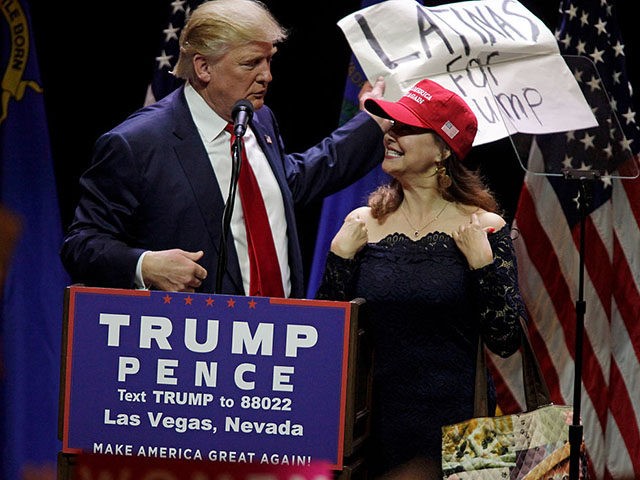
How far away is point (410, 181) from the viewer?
2.76 m

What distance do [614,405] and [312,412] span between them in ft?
6.86

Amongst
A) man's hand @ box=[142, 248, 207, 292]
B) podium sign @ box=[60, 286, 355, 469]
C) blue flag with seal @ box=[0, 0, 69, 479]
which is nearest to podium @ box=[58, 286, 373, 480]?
podium sign @ box=[60, 286, 355, 469]

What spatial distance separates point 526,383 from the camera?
2.51 meters

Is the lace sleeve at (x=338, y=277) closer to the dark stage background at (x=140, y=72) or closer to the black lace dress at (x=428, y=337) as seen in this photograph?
the black lace dress at (x=428, y=337)

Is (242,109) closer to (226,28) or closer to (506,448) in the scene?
(226,28)

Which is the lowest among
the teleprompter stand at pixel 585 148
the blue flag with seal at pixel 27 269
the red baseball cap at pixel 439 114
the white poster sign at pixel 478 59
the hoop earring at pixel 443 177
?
the blue flag with seal at pixel 27 269

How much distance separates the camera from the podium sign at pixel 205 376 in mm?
2109

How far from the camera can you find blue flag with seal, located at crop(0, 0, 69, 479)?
4184mm

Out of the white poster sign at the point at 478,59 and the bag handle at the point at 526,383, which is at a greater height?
the white poster sign at the point at 478,59

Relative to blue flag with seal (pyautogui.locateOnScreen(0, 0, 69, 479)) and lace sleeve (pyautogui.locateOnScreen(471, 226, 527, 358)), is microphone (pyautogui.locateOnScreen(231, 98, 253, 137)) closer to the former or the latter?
lace sleeve (pyautogui.locateOnScreen(471, 226, 527, 358))

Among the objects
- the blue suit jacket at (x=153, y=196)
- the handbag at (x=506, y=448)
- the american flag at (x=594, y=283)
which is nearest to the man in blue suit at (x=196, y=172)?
the blue suit jacket at (x=153, y=196)

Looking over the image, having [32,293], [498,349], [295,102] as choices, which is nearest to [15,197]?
[32,293]

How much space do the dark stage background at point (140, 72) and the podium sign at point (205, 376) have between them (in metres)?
1.95

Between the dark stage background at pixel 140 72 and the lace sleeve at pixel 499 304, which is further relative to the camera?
the dark stage background at pixel 140 72
